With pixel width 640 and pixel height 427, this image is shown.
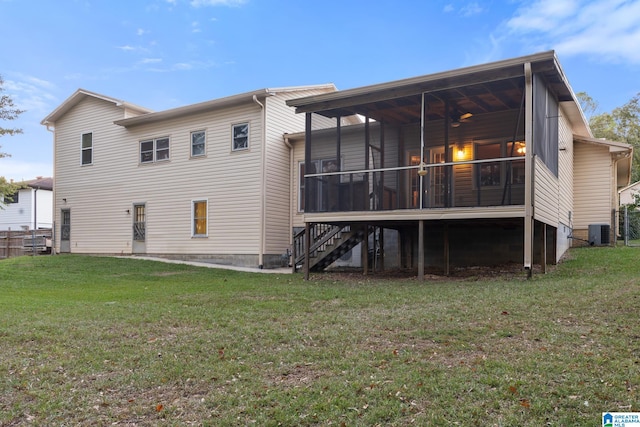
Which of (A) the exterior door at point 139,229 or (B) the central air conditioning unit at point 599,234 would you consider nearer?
(B) the central air conditioning unit at point 599,234

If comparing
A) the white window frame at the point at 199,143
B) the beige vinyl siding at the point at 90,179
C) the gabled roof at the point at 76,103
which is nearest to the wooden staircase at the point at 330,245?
the white window frame at the point at 199,143

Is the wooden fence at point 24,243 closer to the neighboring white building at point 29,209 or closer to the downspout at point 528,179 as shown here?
the neighboring white building at point 29,209

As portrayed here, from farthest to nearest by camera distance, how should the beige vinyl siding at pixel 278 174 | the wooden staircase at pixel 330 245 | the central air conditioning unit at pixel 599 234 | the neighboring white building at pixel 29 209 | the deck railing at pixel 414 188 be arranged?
1. the neighboring white building at pixel 29 209
2. the central air conditioning unit at pixel 599 234
3. the beige vinyl siding at pixel 278 174
4. the wooden staircase at pixel 330 245
5. the deck railing at pixel 414 188

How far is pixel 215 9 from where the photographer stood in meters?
25.2

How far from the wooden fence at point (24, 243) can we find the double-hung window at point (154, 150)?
6.63 meters

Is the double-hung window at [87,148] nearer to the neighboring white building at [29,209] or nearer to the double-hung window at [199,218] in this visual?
the double-hung window at [199,218]

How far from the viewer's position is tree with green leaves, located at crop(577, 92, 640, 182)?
3640cm

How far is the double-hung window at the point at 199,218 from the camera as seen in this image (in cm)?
1738

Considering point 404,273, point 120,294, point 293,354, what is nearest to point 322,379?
point 293,354

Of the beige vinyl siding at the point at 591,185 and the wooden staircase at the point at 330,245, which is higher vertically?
the beige vinyl siding at the point at 591,185

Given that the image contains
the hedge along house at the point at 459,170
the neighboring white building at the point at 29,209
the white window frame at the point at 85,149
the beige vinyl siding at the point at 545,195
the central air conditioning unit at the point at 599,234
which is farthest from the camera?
the neighboring white building at the point at 29,209

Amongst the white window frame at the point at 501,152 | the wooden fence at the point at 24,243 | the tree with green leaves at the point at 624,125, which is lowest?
the wooden fence at the point at 24,243

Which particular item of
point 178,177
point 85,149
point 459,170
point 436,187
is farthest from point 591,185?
point 85,149

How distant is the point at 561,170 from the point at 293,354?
39.0 ft
